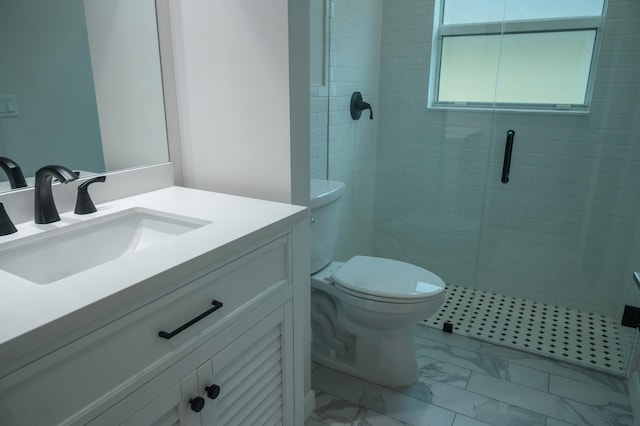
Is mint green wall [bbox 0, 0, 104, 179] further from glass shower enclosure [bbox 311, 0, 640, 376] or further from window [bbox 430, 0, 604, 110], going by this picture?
window [bbox 430, 0, 604, 110]

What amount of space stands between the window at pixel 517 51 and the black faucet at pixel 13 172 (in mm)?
2189

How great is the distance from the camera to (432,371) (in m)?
1.96

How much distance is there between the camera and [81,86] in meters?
1.21

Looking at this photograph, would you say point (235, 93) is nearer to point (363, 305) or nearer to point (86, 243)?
point (86, 243)

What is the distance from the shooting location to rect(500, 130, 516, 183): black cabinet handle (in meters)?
2.39

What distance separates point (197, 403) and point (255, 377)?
236 mm

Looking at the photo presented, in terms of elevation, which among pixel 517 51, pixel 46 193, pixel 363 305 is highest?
pixel 517 51

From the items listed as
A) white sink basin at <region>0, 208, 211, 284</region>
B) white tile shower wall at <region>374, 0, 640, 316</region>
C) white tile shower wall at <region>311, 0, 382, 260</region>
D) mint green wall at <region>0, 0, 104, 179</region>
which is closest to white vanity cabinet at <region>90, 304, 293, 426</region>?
white sink basin at <region>0, 208, 211, 284</region>

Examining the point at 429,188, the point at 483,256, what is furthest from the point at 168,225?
the point at 483,256

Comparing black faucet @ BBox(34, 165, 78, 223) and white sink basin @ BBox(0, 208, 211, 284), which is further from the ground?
black faucet @ BBox(34, 165, 78, 223)

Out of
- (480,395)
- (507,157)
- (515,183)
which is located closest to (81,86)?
(480,395)

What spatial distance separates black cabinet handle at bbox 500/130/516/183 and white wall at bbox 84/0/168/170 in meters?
1.84

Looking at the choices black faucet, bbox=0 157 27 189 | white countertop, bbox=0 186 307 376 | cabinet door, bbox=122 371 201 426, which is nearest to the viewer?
white countertop, bbox=0 186 307 376

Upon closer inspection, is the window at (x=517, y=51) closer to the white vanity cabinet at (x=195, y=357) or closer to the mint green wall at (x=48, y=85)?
the white vanity cabinet at (x=195, y=357)
